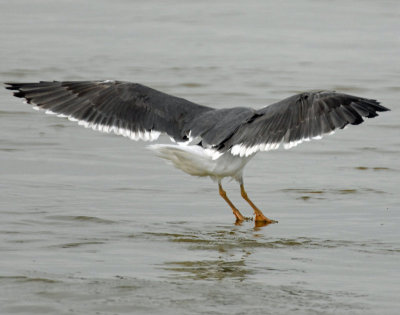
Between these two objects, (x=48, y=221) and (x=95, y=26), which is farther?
(x=95, y=26)

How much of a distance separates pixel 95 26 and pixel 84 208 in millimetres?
10174

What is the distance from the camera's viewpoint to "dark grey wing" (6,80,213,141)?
296 inches

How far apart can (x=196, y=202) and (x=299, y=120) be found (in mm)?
1253

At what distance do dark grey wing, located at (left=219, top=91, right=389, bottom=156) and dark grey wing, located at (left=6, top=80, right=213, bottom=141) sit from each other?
0.64 metres

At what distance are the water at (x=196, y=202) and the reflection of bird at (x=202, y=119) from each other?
511 mm

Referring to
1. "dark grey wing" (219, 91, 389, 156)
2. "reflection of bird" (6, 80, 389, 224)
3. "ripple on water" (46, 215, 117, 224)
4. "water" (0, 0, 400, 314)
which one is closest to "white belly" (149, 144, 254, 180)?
"reflection of bird" (6, 80, 389, 224)

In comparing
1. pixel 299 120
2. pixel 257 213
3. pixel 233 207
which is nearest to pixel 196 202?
pixel 233 207

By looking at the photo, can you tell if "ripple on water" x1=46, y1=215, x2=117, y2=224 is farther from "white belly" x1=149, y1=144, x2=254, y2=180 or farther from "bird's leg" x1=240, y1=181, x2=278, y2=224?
"bird's leg" x1=240, y1=181, x2=278, y2=224

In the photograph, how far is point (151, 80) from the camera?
13.1m

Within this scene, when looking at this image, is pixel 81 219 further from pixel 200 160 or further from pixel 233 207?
pixel 233 207

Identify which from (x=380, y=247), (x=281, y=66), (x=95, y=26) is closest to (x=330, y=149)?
(x=380, y=247)

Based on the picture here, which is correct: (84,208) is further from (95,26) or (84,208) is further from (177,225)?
(95,26)

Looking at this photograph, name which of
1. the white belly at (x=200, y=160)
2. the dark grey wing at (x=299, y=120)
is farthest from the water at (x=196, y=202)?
the dark grey wing at (x=299, y=120)

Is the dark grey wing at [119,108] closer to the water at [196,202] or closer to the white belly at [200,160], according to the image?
the white belly at [200,160]
